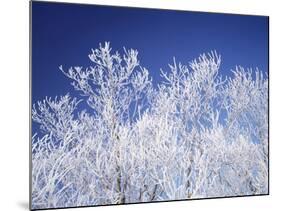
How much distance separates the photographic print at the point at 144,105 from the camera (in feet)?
16.4

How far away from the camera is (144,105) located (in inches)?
208

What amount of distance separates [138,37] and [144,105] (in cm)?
65

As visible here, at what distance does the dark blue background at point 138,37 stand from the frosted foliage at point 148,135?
87mm

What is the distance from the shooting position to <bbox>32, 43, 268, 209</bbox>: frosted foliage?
5031mm

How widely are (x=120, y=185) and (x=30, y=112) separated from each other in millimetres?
1070

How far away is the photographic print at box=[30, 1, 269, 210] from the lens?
5.00m

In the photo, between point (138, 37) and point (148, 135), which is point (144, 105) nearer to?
point (148, 135)

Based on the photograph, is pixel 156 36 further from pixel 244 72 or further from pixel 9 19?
pixel 9 19

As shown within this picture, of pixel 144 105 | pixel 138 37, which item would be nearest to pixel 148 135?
pixel 144 105

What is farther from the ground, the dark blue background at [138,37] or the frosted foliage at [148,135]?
the dark blue background at [138,37]

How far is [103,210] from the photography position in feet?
16.3

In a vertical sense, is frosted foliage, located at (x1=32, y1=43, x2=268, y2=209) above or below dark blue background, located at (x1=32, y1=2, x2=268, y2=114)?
below

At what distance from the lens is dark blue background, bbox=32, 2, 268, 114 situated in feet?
16.3
